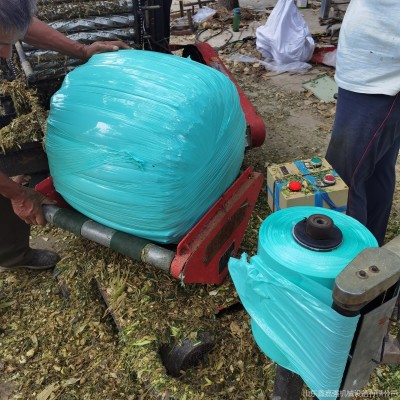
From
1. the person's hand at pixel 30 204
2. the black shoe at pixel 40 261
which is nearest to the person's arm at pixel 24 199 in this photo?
the person's hand at pixel 30 204

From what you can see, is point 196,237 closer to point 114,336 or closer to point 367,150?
point 114,336

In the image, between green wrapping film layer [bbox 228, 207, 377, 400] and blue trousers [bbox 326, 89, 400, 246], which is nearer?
Result: green wrapping film layer [bbox 228, 207, 377, 400]

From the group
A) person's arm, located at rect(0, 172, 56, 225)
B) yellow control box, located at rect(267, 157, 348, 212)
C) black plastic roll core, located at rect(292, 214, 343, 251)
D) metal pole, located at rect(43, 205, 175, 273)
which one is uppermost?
black plastic roll core, located at rect(292, 214, 343, 251)

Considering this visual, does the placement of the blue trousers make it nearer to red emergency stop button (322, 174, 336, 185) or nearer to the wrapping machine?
red emergency stop button (322, 174, 336, 185)

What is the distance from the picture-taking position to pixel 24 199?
2314 mm

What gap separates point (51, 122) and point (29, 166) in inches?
20.1

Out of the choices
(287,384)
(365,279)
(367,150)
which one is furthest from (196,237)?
(365,279)

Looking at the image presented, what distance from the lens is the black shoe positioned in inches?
123

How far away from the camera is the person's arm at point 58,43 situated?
2.67m

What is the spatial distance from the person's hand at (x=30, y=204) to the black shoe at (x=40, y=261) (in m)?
0.84

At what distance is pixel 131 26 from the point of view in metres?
3.14

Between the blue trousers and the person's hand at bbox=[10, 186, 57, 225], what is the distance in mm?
1734

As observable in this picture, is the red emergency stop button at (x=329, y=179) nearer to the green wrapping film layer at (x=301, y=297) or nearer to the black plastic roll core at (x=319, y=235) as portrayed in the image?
the green wrapping film layer at (x=301, y=297)

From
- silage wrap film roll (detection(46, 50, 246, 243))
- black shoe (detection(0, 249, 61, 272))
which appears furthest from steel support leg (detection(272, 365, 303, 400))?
black shoe (detection(0, 249, 61, 272))
